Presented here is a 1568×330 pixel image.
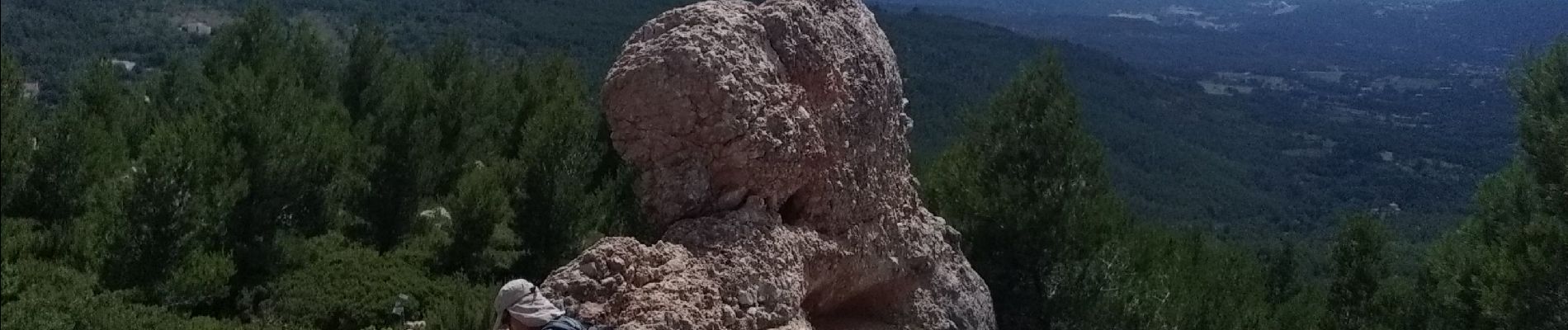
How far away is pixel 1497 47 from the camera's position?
246 ft

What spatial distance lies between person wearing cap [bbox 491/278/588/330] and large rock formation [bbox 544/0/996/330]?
296 millimetres

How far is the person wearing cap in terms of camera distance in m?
7.79

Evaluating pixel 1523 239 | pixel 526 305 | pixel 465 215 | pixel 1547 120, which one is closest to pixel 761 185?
pixel 526 305

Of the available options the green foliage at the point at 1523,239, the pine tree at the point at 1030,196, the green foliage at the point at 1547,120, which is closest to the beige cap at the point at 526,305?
the pine tree at the point at 1030,196

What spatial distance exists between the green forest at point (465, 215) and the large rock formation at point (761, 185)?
88 cm

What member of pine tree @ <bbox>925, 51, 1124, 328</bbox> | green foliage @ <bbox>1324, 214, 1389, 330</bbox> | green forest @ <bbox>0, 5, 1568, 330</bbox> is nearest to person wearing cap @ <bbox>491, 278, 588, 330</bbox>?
green forest @ <bbox>0, 5, 1568, 330</bbox>

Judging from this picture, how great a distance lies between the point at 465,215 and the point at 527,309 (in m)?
8.45

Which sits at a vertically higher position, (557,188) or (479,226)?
(557,188)

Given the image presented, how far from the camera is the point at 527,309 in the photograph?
7.85m

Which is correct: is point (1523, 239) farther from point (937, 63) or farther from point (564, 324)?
point (937, 63)

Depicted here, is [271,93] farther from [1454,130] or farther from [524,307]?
[1454,130]

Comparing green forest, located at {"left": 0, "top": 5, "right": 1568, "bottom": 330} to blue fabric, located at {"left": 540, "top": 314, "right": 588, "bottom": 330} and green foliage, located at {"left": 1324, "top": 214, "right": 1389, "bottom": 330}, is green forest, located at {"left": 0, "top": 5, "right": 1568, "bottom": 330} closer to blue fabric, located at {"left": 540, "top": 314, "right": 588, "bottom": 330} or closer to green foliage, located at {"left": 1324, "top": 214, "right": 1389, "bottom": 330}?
green foliage, located at {"left": 1324, "top": 214, "right": 1389, "bottom": 330}

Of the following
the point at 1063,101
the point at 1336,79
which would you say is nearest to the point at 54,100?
the point at 1063,101

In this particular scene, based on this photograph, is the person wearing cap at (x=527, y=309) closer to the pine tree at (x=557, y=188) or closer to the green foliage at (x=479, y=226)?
the pine tree at (x=557, y=188)
